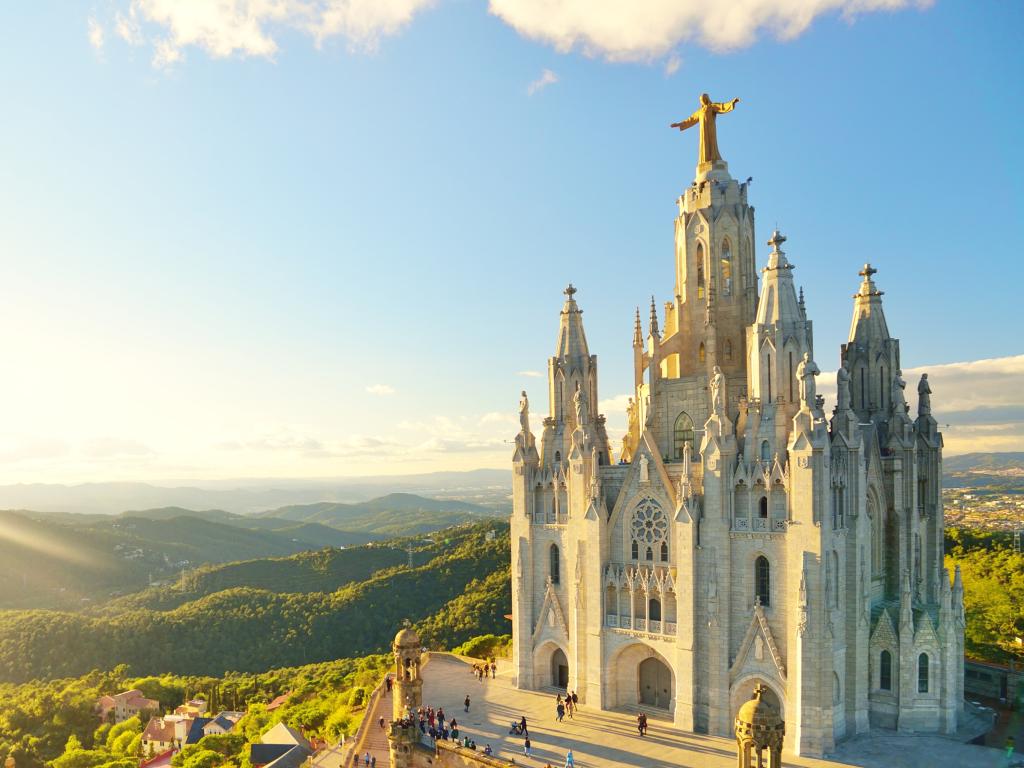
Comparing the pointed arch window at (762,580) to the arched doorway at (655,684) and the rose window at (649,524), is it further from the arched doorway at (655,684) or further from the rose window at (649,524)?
the arched doorway at (655,684)

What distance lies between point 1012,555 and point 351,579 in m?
89.7

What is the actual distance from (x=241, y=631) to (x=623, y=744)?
7100cm

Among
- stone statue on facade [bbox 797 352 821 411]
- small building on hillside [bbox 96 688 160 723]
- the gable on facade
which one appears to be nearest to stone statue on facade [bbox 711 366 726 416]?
stone statue on facade [bbox 797 352 821 411]

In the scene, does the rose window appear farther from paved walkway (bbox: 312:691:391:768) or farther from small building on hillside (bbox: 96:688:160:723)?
small building on hillside (bbox: 96:688:160:723)

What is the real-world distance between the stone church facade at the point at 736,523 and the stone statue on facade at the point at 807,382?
0.29 feet

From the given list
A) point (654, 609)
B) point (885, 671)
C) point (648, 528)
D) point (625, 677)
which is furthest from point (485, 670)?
point (885, 671)

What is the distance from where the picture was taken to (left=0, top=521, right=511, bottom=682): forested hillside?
81.2 meters

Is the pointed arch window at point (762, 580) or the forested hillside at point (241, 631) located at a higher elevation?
the pointed arch window at point (762, 580)

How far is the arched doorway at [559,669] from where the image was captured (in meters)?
34.1

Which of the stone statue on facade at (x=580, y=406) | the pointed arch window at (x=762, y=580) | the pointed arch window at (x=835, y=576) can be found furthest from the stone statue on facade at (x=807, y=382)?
the stone statue on facade at (x=580, y=406)

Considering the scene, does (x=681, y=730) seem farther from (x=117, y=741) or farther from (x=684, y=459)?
(x=117, y=741)

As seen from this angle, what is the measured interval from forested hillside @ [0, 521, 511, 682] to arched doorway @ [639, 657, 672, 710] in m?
43.7

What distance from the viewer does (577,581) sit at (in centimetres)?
3216

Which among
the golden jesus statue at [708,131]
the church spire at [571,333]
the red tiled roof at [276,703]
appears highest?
the golden jesus statue at [708,131]
